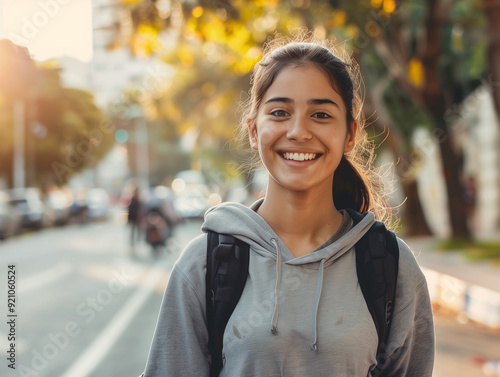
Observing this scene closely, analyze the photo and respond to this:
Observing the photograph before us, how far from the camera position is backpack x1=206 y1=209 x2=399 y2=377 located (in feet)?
5.85

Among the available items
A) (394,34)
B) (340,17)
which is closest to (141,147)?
(394,34)

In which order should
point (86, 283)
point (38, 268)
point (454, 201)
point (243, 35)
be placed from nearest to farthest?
point (86, 283)
point (243, 35)
point (38, 268)
point (454, 201)

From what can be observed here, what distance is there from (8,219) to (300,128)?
908 inches

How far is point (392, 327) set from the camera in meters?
1.90

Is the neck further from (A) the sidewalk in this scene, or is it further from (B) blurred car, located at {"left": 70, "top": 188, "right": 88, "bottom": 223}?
(B) blurred car, located at {"left": 70, "top": 188, "right": 88, "bottom": 223}

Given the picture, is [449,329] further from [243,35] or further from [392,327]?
[243,35]

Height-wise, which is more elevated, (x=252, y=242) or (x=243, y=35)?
(x=243, y=35)

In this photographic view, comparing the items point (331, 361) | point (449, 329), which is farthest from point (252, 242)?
point (449, 329)

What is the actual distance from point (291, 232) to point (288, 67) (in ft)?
1.77

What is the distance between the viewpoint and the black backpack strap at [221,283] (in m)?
1.78

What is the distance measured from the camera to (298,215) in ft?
6.52

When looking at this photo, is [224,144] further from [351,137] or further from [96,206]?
[96,206]

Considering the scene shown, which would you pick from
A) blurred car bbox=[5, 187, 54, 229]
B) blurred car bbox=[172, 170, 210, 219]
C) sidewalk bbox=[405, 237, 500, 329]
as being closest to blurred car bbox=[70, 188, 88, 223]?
blurred car bbox=[172, 170, 210, 219]

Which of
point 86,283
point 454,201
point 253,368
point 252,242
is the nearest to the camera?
point 253,368
